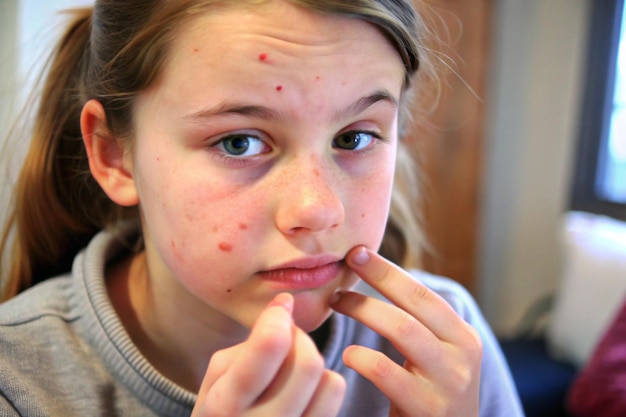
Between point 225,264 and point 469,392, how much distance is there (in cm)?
36

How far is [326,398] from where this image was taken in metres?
0.57

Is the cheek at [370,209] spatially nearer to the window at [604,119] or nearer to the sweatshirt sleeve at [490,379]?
the sweatshirt sleeve at [490,379]

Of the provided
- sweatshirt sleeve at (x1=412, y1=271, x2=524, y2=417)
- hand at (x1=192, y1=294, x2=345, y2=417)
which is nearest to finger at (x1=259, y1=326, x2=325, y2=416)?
hand at (x1=192, y1=294, x2=345, y2=417)

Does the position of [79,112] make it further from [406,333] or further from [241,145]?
[406,333]

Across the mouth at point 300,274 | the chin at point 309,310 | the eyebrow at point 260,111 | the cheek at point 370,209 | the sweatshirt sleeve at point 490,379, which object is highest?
the eyebrow at point 260,111

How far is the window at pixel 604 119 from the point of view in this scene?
2.17 meters

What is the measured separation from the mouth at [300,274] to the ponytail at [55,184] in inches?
17.3

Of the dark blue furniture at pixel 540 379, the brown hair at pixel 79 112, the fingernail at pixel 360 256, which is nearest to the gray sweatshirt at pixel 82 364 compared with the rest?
the brown hair at pixel 79 112

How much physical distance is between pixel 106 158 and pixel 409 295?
472mm

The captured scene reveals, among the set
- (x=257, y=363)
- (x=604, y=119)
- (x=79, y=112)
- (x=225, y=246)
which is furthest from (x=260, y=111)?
(x=604, y=119)

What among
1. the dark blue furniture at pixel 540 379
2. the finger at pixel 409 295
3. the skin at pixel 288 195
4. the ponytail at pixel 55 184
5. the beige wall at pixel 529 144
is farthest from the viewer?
the beige wall at pixel 529 144

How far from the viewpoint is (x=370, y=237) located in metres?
0.73

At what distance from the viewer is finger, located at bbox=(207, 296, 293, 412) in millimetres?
525

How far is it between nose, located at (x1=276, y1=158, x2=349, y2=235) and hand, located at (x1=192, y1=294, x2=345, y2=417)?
106mm
